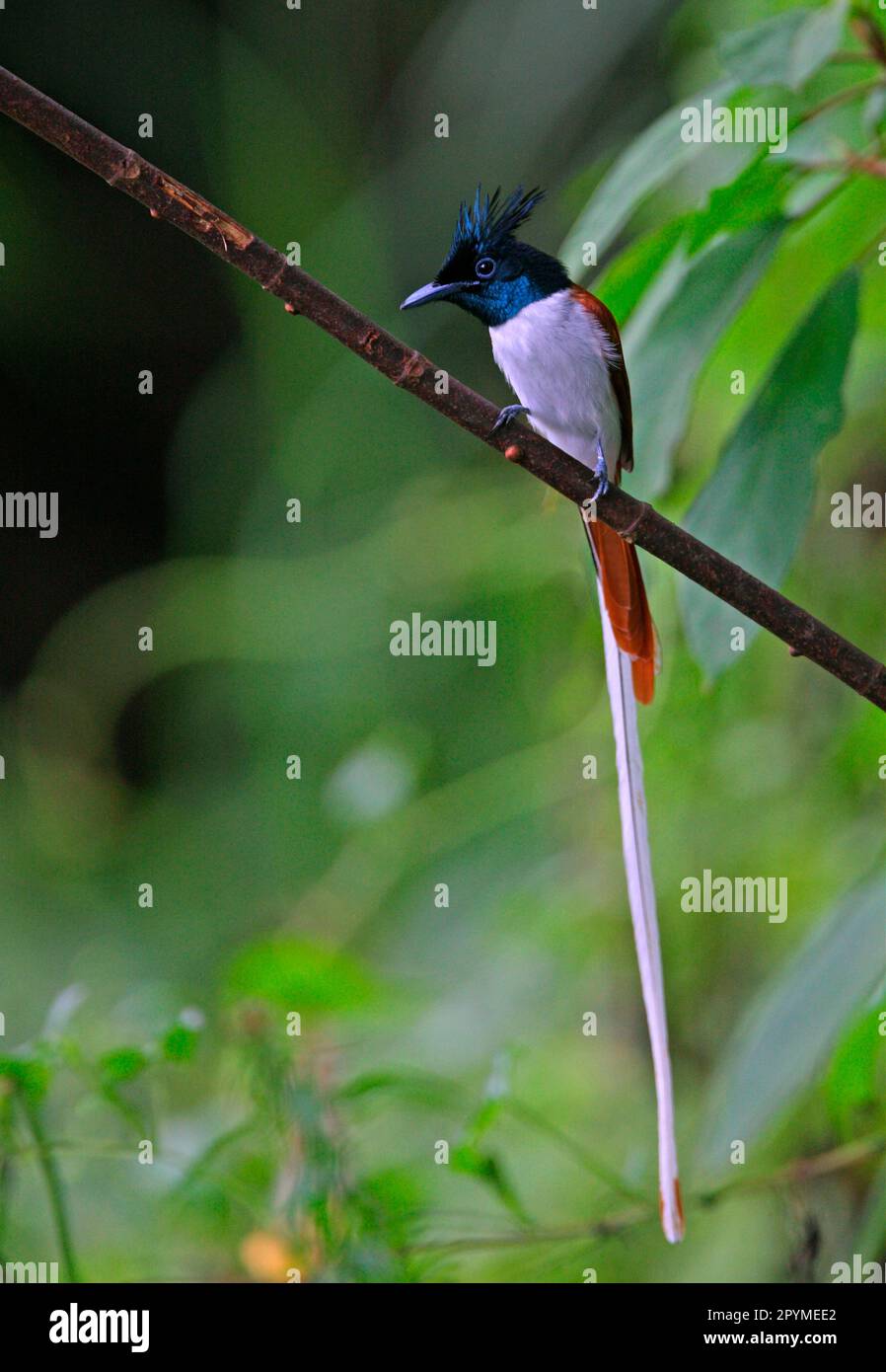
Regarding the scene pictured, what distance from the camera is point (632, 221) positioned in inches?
70.3

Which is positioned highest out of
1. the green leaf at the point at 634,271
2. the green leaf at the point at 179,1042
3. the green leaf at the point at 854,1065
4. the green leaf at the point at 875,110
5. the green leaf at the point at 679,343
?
the green leaf at the point at 875,110

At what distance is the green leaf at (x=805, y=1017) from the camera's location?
958 millimetres

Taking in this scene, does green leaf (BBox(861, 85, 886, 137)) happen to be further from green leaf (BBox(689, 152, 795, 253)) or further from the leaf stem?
the leaf stem

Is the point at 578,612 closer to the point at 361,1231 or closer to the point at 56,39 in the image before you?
the point at 361,1231

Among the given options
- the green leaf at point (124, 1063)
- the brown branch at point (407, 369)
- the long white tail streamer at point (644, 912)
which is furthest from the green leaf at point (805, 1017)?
the green leaf at point (124, 1063)

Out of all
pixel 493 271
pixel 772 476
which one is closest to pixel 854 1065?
pixel 772 476

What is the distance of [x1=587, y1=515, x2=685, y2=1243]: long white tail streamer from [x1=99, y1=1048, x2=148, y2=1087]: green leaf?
1.07ft

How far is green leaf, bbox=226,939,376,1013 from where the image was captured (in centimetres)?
115

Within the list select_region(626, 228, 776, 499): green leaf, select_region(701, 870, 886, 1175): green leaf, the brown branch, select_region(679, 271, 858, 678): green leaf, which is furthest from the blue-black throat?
select_region(701, 870, 886, 1175): green leaf

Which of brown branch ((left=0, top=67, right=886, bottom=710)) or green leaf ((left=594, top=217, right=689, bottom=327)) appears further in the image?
green leaf ((left=594, top=217, right=689, bottom=327))

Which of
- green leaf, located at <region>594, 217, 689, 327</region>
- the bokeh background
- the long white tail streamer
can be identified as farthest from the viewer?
the bokeh background

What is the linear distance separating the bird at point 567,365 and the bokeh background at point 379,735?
0.05 meters

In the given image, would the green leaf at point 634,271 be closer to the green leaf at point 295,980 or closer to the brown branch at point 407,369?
the brown branch at point 407,369

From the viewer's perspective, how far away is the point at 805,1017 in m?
0.98
